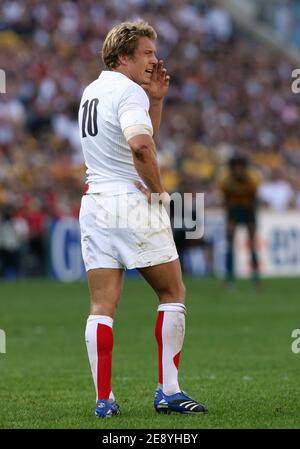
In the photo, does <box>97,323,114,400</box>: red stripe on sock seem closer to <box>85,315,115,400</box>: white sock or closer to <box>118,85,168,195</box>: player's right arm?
<box>85,315,115,400</box>: white sock

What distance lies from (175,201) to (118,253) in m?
17.9

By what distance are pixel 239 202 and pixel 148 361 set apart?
34.1 ft

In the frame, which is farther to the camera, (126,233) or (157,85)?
(157,85)

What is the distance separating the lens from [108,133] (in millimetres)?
7332

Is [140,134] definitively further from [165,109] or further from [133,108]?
[165,109]

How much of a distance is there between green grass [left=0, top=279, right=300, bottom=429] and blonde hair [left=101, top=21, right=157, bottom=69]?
2.26m

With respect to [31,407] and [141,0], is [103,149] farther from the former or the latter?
[141,0]

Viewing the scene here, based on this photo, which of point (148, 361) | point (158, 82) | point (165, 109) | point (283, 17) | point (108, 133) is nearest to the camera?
point (108, 133)

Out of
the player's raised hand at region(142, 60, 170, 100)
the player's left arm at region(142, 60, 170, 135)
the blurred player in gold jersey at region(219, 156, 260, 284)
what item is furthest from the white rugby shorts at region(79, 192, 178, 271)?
the blurred player in gold jersey at region(219, 156, 260, 284)

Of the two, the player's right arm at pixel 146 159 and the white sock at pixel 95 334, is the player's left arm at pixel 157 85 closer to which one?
the player's right arm at pixel 146 159

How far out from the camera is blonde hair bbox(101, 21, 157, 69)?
735 centimetres

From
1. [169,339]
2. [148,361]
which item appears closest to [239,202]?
[148,361]

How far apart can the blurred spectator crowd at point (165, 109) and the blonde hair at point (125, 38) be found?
17.6m

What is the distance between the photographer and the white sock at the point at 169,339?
750cm
